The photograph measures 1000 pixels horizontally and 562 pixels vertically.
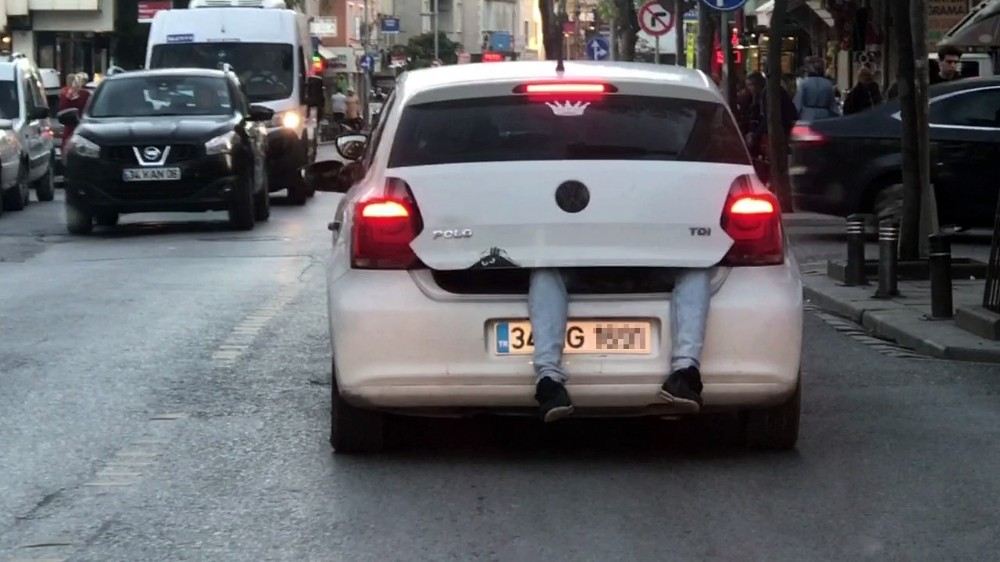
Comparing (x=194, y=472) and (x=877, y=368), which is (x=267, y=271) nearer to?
(x=877, y=368)

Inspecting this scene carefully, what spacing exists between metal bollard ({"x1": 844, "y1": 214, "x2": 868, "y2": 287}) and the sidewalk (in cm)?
11

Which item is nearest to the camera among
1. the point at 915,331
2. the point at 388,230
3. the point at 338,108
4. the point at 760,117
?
the point at 388,230

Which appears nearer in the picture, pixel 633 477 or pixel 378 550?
pixel 378 550

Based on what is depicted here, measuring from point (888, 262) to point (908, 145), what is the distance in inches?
85.8

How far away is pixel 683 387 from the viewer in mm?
7762

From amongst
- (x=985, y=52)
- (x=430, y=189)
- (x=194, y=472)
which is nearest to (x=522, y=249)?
(x=430, y=189)

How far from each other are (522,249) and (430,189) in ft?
1.39

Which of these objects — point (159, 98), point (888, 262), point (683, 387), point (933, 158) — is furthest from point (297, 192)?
point (683, 387)

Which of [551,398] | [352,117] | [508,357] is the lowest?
[352,117]

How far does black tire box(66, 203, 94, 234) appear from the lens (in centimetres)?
2267

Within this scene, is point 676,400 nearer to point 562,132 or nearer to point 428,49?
point 562,132

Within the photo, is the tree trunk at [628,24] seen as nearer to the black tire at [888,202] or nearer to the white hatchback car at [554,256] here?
the black tire at [888,202]

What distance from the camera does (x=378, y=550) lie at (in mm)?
6699

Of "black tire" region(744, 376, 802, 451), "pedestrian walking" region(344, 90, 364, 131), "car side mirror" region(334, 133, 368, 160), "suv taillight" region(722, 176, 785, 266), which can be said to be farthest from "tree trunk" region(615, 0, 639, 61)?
"suv taillight" region(722, 176, 785, 266)
